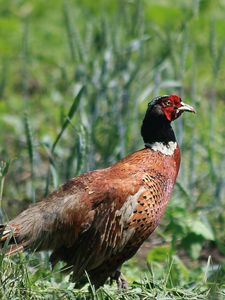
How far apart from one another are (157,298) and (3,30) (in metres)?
6.70

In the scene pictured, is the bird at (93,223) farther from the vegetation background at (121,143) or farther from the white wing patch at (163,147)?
the white wing patch at (163,147)

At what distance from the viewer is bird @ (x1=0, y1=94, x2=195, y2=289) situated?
589 cm

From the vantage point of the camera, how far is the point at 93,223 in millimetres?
5895

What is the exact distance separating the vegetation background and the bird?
13cm

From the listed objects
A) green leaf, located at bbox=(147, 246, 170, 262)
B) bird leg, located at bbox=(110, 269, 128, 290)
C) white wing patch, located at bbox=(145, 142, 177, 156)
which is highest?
white wing patch, located at bbox=(145, 142, 177, 156)

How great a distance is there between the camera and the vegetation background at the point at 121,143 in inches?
229

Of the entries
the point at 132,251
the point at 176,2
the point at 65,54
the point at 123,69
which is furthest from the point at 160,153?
the point at 176,2

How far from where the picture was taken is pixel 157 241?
307 inches

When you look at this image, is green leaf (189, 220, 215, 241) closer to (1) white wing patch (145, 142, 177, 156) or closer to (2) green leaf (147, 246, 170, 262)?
(2) green leaf (147, 246, 170, 262)

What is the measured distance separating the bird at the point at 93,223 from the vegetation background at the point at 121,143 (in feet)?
0.44

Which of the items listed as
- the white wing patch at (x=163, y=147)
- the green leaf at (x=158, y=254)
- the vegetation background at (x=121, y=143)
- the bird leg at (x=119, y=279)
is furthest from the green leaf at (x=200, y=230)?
the bird leg at (x=119, y=279)

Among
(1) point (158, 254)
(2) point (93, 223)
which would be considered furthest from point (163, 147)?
(1) point (158, 254)

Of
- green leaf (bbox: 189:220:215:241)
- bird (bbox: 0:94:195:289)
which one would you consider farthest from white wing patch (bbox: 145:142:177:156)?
green leaf (bbox: 189:220:215:241)

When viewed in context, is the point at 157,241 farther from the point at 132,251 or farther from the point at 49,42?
the point at 49,42
